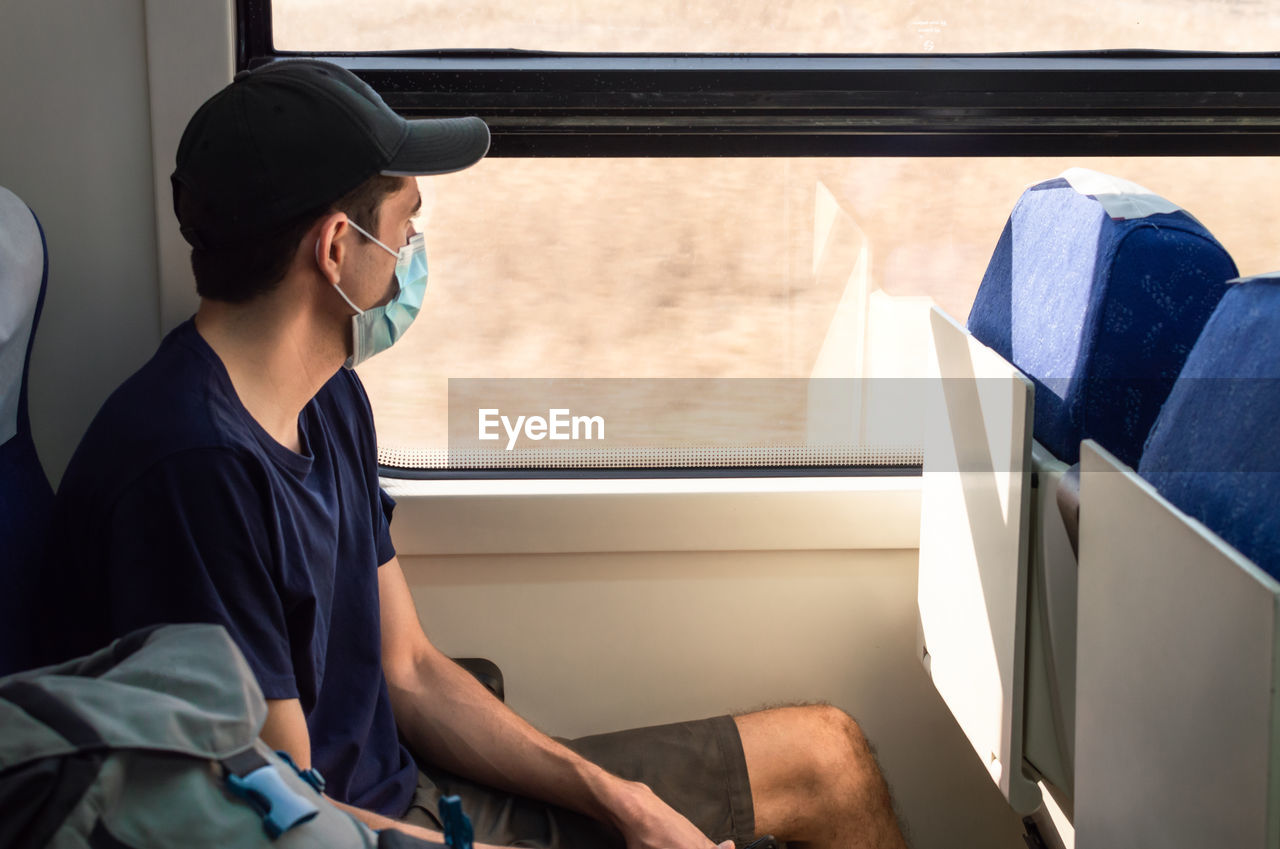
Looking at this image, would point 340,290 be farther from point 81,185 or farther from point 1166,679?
point 1166,679

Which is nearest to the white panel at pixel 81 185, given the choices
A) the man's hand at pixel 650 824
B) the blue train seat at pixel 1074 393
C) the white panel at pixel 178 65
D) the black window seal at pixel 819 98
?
the white panel at pixel 178 65

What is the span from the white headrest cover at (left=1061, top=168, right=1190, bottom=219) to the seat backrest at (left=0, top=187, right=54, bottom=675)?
55.8 inches

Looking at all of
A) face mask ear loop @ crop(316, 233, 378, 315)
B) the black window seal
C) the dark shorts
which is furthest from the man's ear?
the dark shorts

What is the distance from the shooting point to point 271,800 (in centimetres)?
74

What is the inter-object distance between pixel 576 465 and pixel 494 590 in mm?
276

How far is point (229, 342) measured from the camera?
1.37 metres

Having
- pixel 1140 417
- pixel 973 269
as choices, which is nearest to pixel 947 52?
pixel 973 269

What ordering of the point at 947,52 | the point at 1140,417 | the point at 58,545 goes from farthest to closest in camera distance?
the point at 947,52, the point at 1140,417, the point at 58,545

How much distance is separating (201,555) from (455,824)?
1.77 feet

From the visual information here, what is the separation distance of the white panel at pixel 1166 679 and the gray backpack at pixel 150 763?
71 centimetres

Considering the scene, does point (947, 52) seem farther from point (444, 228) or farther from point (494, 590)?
point (494, 590)

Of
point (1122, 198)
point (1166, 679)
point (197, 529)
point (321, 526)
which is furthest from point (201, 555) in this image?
point (1122, 198)
